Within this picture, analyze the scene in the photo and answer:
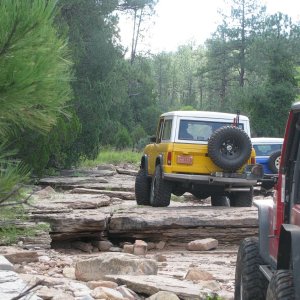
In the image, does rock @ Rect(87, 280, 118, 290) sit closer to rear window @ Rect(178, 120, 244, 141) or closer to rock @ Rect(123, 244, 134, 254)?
rock @ Rect(123, 244, 134, 254)

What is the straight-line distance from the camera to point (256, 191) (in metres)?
18.8

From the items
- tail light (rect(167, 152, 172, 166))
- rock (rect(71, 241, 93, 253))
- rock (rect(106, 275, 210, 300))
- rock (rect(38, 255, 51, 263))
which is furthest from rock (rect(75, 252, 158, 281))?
tail light (rect(167, 152, 172, 166))

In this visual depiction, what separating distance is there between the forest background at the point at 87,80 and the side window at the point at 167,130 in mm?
1984

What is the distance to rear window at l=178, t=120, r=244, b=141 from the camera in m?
13.5

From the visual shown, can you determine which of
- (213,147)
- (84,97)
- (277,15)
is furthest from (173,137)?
(277,15)

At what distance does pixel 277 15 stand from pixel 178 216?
145ft

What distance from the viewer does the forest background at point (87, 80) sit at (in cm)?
396

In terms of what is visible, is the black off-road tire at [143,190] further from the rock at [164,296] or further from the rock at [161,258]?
the rock at [164,296]

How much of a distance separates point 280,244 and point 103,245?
7163 millimetres

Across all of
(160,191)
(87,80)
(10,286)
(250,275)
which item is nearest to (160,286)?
(10,286)

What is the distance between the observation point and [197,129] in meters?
13.6

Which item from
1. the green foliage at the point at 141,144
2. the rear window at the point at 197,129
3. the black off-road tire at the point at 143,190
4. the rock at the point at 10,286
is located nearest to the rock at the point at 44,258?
the rock at the point at 10,286

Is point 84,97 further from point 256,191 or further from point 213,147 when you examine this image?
point 213,147

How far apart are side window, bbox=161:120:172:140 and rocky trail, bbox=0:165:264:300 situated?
65.3 inches
